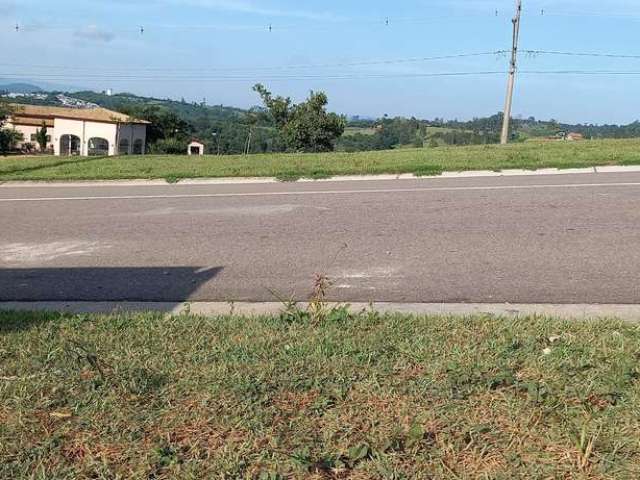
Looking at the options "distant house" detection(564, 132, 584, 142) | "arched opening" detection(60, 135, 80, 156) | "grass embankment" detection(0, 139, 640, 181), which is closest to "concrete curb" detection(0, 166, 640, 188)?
"grass embankment" detection(0, 139, 640, 181)

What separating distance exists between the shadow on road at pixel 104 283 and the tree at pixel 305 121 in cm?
3811

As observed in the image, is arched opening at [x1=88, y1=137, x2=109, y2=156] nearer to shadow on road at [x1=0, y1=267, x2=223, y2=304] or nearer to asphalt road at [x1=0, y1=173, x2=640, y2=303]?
asphalt road at [x1=0, y1=173, x2=640, y2=303]

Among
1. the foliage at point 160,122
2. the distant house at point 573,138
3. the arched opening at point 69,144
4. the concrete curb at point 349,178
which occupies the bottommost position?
the concrete curb at point 349,178

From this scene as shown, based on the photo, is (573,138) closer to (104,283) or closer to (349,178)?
(349,178)

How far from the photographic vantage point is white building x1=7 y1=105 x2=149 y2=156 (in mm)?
46469

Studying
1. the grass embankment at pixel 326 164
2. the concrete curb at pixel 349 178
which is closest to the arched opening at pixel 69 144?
the grass embankment at pixel 326 164

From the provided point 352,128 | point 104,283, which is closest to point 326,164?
Answer: point 104,283

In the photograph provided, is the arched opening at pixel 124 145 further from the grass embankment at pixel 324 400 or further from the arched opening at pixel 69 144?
the grass embankment at pixel 324 400

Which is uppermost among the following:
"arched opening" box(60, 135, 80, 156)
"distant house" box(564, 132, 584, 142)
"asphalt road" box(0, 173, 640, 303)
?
"distant house" box(564, 132, 584, 142)

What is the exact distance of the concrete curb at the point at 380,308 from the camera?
15.0ft

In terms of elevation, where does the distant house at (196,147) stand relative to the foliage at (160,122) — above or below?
below

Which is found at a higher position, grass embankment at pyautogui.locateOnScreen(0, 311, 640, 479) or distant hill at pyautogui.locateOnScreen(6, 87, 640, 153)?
distant hill at pyautogui.locateOnScreen(6, 87, 640, 153)

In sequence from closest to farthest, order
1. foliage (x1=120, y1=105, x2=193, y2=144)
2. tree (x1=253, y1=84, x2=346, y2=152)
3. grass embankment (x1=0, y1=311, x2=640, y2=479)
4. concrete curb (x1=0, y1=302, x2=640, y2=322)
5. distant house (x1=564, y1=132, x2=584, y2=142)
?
grass embankment (x1=0, y1=311, x2=640, y2=479) → concrete curb (x1=0, y1=302, x2=640, y2=322) → distant house (x1=564, y1=132, x2=584, y2=142) → tree (x1=253, y1=84, x2=346, y2=152) → foliage (x1=120, y1=105, x2=193, y2=144)

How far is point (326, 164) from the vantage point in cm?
1323
